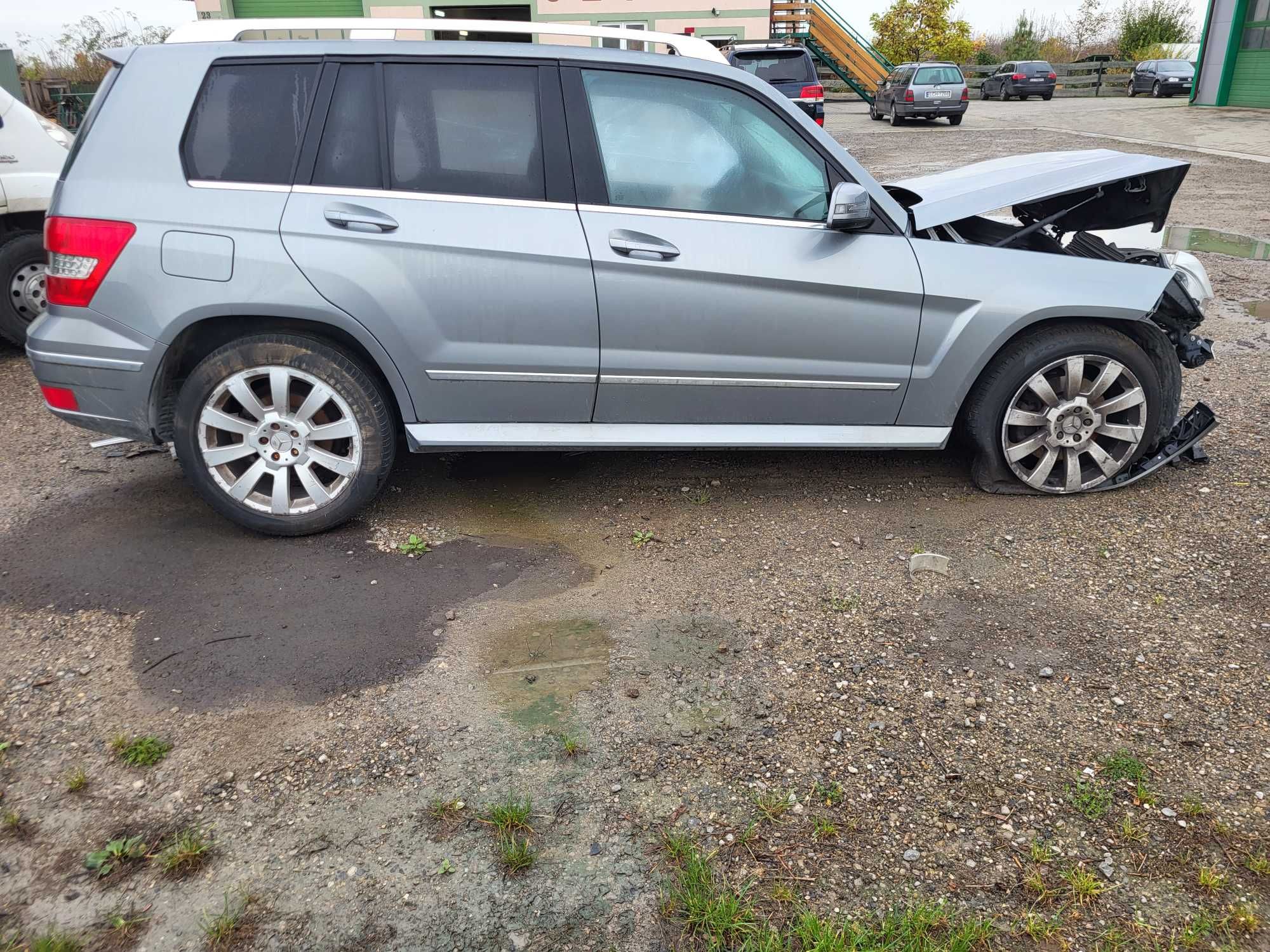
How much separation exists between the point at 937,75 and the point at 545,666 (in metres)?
28.2

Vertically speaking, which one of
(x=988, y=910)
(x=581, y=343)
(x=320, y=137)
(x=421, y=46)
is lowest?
(x=988, y=910)

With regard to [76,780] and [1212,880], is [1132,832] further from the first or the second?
[76,780]

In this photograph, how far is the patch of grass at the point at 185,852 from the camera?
7.95 ft

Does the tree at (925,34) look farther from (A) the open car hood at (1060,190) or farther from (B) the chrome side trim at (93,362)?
(B) the chrome side trim at (93,362)

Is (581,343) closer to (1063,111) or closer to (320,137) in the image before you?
(320,137)

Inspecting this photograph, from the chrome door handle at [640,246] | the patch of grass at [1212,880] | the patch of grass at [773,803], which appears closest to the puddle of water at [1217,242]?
the chrome door handle at [640,246]

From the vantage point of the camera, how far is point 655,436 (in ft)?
13.5

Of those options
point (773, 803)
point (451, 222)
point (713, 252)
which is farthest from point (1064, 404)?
point (451, 222)

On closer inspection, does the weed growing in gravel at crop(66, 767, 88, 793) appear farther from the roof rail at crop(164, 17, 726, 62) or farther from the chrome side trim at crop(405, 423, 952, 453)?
the roof rail at crop(164, 17, 726, 62)

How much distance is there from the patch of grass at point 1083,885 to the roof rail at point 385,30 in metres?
3.20

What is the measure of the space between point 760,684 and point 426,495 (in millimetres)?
2046

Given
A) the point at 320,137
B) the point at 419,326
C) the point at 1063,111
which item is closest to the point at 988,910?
the point at 419,326

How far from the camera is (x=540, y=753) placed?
2838 millimetres

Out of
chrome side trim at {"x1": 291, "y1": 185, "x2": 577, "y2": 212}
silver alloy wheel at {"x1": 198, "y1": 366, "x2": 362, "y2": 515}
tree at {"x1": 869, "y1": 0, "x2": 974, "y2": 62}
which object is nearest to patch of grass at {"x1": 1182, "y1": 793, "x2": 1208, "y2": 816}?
chrome side trim at {"x1": 291, "y1": 185, "x2": 577, "y2": 212}
